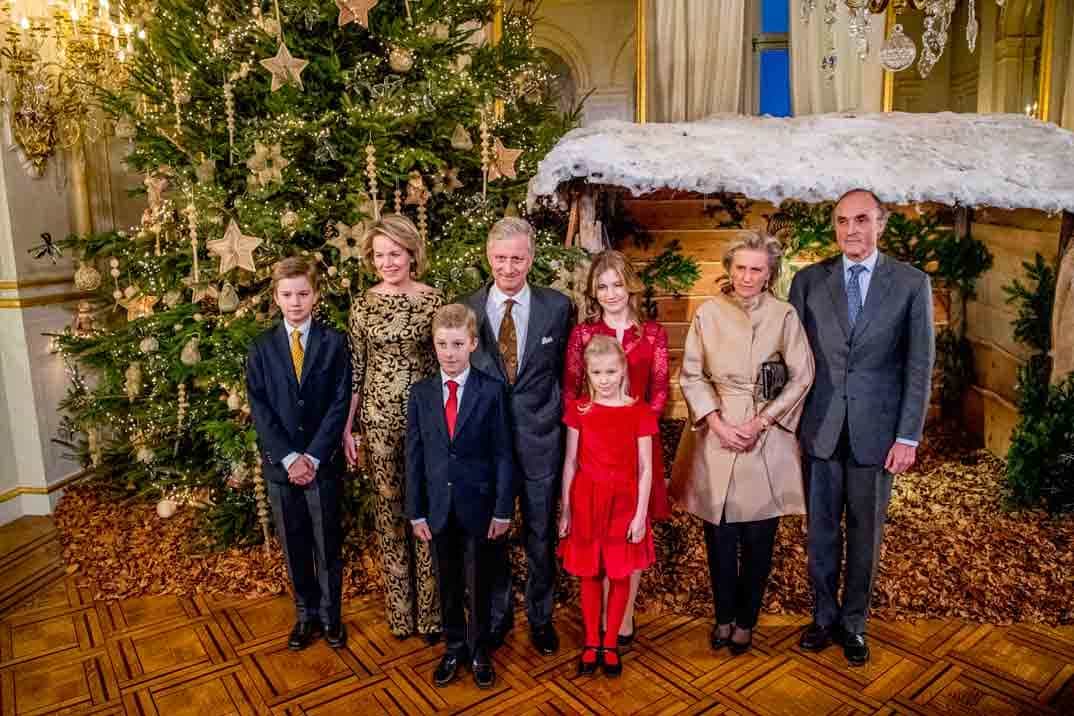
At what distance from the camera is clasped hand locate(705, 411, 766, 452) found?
300 cm

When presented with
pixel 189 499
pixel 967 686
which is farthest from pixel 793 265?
pixel 189 499

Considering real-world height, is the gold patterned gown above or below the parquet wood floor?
above

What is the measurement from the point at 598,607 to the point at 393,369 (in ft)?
4.17

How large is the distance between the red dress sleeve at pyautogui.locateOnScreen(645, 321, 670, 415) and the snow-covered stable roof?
1.08m

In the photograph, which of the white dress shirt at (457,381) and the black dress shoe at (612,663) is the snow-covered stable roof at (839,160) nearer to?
the white dress shirt at (457,381)

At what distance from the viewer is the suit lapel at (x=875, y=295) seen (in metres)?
3.01

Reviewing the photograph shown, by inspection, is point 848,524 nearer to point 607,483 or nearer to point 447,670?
point 607,483

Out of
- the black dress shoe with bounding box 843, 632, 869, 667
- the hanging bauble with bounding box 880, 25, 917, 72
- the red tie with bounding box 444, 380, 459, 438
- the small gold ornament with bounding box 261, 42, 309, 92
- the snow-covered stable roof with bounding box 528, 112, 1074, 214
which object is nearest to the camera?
the red tie with bounding box 444, 380, 459, 438

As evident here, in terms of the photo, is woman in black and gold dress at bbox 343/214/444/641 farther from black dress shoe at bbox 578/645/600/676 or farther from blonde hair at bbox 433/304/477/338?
black dress shoe at bbox 578/645/600/676

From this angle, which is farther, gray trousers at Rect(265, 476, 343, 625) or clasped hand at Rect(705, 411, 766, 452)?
gray trousers at Rect(265, 476, 343, 625)

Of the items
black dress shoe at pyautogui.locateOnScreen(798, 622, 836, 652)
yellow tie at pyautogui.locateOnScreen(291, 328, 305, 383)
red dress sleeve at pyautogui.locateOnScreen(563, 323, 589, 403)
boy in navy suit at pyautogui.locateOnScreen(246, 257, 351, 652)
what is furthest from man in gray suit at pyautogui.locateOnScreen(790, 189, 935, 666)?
yellow tie at pyautogui.locateOnScreen(291, 328, 305, 383)

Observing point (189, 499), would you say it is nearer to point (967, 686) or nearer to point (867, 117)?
point (967, 686)

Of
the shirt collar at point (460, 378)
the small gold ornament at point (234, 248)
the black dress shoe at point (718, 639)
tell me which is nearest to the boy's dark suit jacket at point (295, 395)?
the shirt collar at point (460, 378)

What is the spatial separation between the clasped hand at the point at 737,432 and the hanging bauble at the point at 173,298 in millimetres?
2842
